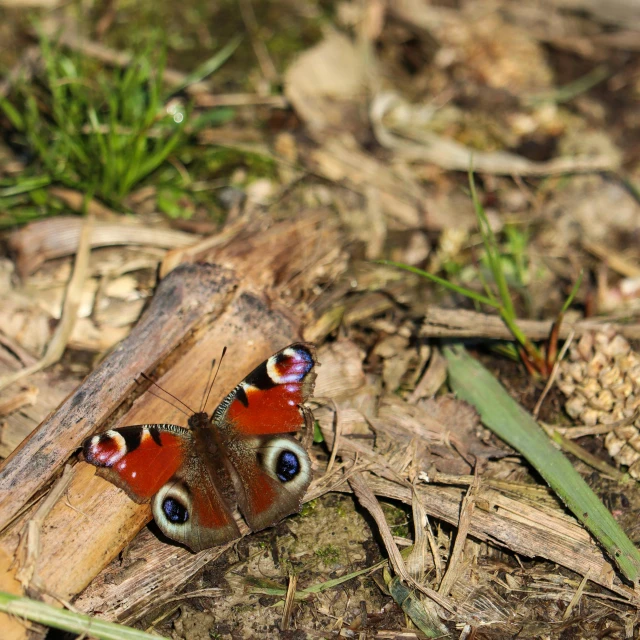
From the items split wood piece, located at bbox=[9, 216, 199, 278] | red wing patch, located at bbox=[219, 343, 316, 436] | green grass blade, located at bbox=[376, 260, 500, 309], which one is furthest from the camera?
split wood piece, located at bbox=[9, 216, 199, 278]

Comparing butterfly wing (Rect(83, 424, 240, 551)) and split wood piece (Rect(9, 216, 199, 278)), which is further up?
split wood piece (Rect(9, 216, 199, 278))

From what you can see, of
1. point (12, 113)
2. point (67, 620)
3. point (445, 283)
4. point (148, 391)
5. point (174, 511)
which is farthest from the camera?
point (12, 113)

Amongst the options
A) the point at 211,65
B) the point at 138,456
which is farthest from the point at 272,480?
the point at 211,65

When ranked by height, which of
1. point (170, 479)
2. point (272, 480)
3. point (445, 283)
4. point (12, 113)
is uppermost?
point (12, 113)

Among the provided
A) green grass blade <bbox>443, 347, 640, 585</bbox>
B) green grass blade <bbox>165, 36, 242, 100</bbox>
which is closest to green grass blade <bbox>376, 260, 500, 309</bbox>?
green grass blade <bbox>443, 347, 640, 585</bbox>

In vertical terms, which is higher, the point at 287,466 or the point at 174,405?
the point at 174,405

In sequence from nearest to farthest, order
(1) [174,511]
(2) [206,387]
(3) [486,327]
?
(1) [174,511], (2) [206,387], (3) [486,327]

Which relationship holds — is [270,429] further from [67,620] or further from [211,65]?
[211,65]

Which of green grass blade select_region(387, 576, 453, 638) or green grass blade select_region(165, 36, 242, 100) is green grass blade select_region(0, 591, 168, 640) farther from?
green grass blade select_region(165, 36, 242, 100)

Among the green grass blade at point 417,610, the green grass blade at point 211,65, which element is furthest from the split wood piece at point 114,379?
the green grass blade at point 211,65
